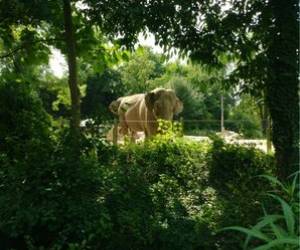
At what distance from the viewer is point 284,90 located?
25.6 feet

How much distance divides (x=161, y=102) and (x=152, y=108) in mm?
424

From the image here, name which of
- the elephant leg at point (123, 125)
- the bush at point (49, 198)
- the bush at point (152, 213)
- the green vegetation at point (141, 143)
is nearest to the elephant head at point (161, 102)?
the green vegetation at point (141, 143)

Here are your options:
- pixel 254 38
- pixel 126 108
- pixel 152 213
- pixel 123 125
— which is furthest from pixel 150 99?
pixel 152 213

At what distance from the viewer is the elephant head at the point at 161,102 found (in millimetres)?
12500

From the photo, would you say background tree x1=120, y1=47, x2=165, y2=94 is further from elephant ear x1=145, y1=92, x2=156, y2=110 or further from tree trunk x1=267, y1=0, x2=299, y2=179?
tree trunk x1=267, y1=0, x2=299, y2=179

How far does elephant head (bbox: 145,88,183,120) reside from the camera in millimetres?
12500

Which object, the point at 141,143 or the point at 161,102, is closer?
the point at 141,143

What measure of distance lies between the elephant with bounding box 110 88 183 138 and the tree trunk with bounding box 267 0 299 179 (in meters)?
4.64

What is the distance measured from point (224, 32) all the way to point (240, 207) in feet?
11.4

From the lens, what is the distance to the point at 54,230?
4.70 metres

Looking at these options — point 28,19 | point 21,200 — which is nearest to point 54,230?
point 21,200

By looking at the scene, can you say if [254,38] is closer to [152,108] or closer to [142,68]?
[142,68]

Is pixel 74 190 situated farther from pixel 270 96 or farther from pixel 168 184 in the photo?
pixel 270 96

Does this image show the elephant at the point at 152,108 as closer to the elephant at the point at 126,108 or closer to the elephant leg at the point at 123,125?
the elephant at the point at 126,108
